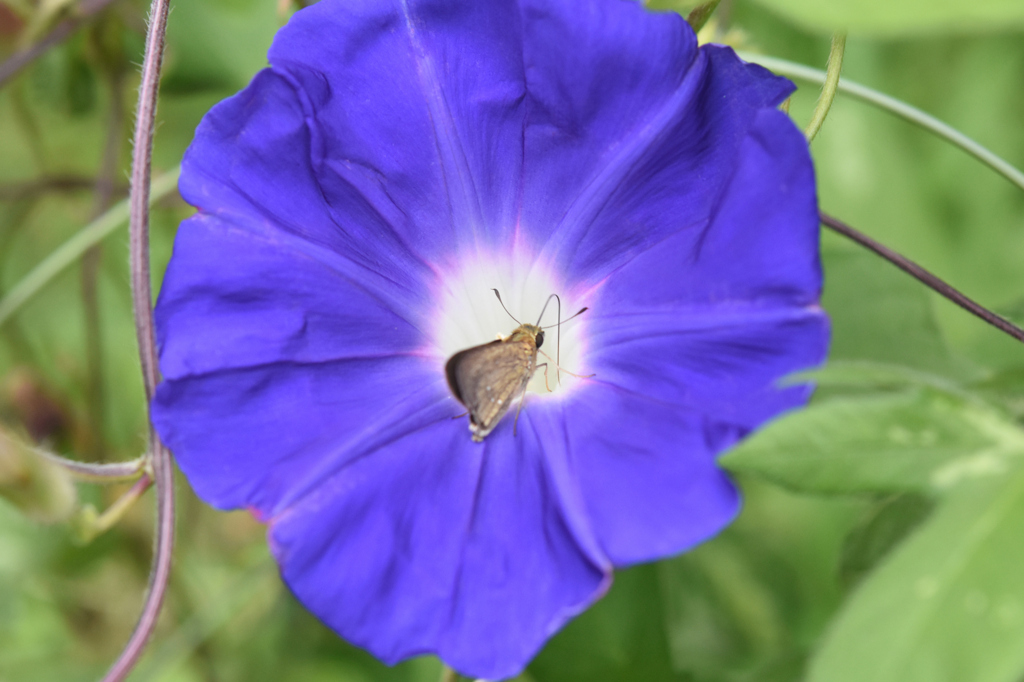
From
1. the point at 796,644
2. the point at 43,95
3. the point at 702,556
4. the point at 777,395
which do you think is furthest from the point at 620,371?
the point at 43,95

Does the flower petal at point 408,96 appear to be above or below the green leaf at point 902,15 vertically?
below

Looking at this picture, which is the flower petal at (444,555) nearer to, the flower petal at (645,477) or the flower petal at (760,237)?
the flower petal at (645,477)

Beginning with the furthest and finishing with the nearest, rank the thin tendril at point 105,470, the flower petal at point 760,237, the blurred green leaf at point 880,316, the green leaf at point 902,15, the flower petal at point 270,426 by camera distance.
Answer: the blurred green leaf at point 880,316 → the thin tendril at point 105,470 → the flower petal at point 270,426 → the flower petal at point 760,237 → the green leaf at point 902,15

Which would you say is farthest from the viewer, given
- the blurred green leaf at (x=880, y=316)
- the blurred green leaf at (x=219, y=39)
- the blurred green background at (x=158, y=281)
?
the blurred green leaf at (x=219, y=39)

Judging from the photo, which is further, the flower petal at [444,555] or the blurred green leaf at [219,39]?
the blurred green leaf at [219,39]

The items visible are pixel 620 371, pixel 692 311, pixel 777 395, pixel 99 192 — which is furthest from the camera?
pixel 99 192

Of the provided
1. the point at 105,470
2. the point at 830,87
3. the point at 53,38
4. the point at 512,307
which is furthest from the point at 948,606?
the point at 53,38

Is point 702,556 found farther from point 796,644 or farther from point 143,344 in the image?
point 143,344

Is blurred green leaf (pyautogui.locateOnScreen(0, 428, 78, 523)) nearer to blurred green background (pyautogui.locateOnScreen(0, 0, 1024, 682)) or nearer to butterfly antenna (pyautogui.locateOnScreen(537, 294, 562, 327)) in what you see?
blurred green background (pyautogui.locateOnScreen(0, 0, 1024, 682))

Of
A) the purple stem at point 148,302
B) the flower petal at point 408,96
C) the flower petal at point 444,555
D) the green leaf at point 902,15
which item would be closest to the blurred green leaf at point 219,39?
the purple stem at point 148,302
